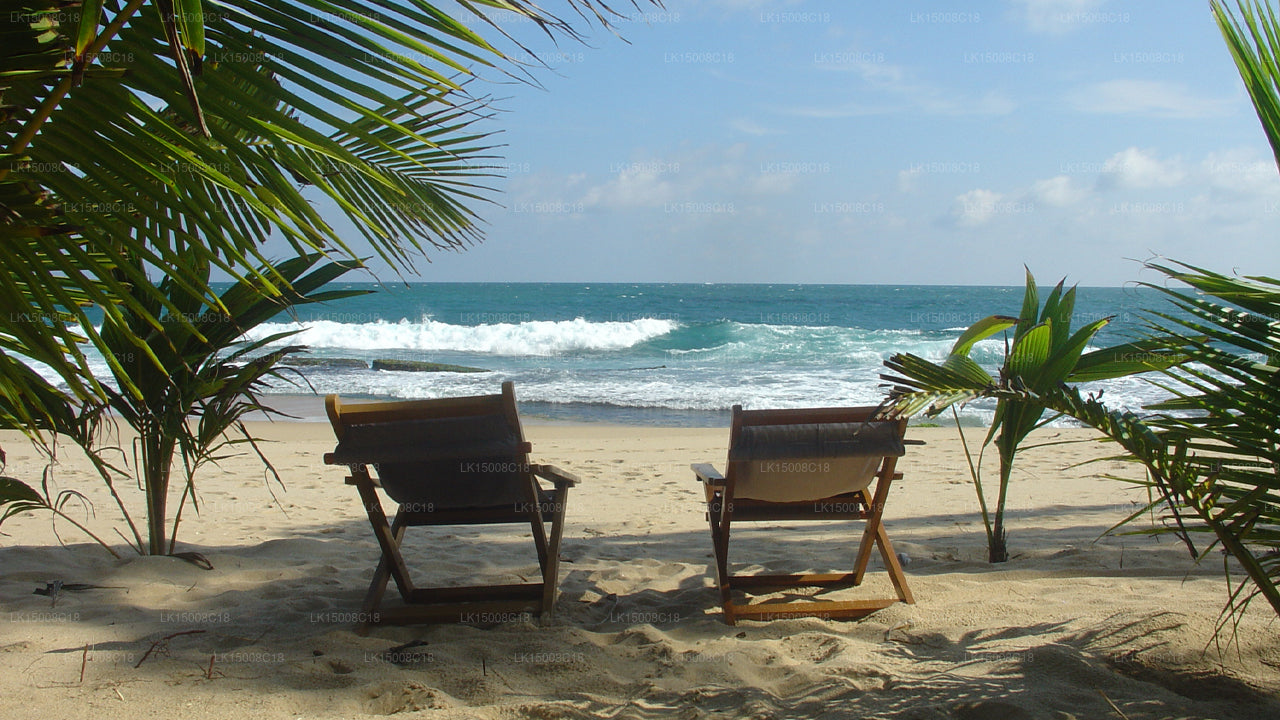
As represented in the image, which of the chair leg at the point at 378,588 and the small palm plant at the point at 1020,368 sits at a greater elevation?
the small palm plant at the point at 1020,368

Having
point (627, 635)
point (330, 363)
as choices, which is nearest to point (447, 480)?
point (627, 635)

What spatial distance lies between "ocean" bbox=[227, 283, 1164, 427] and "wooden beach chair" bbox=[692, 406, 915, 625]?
1.14 m

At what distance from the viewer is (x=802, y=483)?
3410 mm

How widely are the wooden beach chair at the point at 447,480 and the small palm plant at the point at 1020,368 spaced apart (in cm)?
150

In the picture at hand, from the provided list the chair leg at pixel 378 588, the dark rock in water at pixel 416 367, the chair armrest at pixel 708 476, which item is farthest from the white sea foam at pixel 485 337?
the chair leg at pixel 378 588

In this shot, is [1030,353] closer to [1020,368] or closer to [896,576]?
[1020,368]

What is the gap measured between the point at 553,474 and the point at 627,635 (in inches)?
27.2

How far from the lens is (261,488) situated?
6160 mm

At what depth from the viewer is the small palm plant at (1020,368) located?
6.25ft

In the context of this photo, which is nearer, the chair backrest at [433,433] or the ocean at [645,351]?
the chair backrest at [433,433]

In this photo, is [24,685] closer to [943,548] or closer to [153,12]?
[153,12]

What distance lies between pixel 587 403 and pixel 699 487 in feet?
23.9

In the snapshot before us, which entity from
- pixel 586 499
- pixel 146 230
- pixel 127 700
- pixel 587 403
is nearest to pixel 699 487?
pixel 586 499

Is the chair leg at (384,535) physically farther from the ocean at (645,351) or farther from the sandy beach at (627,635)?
the ocean at (645,351)
